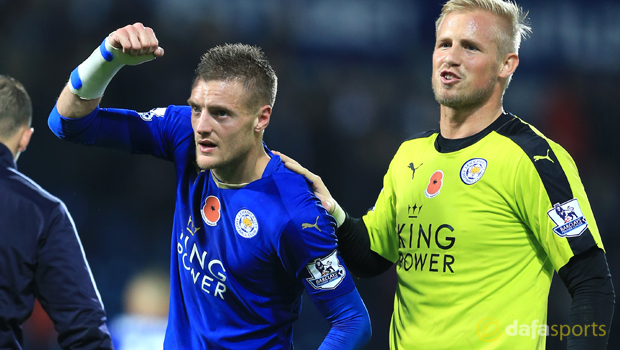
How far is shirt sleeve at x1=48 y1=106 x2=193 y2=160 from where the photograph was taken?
2320mm

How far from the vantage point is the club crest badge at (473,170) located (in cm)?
221

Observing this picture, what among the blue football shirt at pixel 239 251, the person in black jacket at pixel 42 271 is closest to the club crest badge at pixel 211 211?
the blue football shirt at pixel 239 251

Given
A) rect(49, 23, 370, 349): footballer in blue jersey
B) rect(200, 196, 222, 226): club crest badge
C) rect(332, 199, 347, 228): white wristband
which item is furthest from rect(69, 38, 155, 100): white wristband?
rect(332, 199, 347, 228): white wristband

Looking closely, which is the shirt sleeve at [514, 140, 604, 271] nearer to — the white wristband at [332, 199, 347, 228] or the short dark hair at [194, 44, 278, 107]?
the white wristband at [332, 199, 347, 228]

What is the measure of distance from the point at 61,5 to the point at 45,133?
3.41ft

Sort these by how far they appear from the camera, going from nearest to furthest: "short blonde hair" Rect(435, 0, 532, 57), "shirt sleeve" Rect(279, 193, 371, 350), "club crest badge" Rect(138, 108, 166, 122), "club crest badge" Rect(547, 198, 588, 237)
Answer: "club crest badge" Rect(547, 198, 588, 237) < "shirt sleeve" Rect(279, 193, 371, 350) < "short blonde hair" Rect(435, 0, 532, 57) < "club crest badge" Rect(138, 108, 166, 122)

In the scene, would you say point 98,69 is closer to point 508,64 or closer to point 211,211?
point 211,211

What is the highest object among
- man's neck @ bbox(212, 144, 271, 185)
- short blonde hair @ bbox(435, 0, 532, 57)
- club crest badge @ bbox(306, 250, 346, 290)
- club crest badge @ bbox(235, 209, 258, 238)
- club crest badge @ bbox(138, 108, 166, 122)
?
short blonde hair @ bbox(435, 0, 532, 57)

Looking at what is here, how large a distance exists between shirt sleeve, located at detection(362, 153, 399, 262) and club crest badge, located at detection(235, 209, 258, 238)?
55cm

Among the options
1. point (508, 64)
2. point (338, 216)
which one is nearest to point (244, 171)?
point (338, 216)

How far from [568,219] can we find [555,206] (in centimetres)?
6

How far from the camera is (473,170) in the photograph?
7.32 ft

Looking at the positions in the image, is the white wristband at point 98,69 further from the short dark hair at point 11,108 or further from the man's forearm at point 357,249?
the man's forearm at point 357,249

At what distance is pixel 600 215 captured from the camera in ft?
18.2
